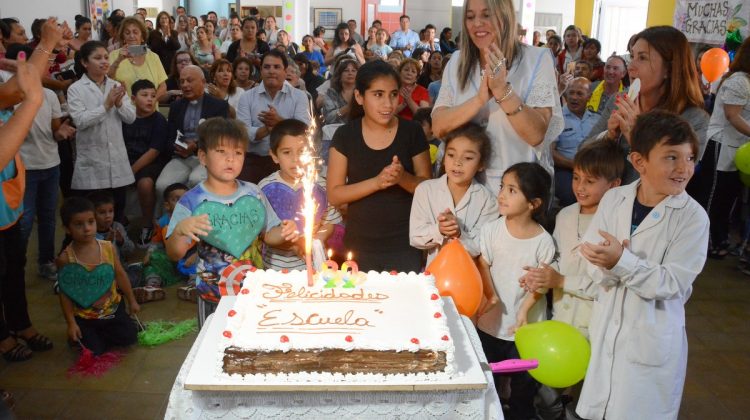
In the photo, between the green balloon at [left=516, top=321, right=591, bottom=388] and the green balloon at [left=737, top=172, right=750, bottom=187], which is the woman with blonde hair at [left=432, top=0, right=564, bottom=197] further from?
the green balloon at [left=737, top=172, right=750, bottom=187]

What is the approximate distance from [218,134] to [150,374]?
1484mm

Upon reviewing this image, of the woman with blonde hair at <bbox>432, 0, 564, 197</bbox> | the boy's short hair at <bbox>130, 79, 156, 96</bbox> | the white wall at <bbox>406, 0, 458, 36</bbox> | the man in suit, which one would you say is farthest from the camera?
the white wall at <bbox>406, 0, 458, 36</bbox>

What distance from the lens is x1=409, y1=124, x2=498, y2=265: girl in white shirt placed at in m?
2.56

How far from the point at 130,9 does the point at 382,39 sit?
579 cm

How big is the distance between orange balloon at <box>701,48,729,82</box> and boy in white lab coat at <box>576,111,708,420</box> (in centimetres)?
407

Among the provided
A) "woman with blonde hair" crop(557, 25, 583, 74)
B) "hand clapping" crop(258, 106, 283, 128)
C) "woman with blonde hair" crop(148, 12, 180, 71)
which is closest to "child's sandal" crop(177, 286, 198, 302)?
"hand clapping" crop(258, 106, 283, 128)

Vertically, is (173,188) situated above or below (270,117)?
→ below

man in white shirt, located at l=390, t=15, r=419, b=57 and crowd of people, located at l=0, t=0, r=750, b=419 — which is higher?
man in white shirt, located at l=390, t=15, r=419, b=57

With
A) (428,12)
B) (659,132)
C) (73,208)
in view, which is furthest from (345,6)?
(659,132)

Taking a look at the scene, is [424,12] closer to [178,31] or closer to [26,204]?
[178,31]

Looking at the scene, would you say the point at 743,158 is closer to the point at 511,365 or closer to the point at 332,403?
the point at 511,365

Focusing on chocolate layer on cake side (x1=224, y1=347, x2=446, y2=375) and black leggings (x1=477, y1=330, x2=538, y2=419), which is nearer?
chocolate layer on cake side (x1=224, y1=347, x2=446, y2=375)

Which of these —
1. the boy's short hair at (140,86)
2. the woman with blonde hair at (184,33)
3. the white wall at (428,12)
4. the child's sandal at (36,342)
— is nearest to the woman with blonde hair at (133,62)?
the boy's short hair at (140,86)

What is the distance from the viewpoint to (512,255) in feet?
8.30
